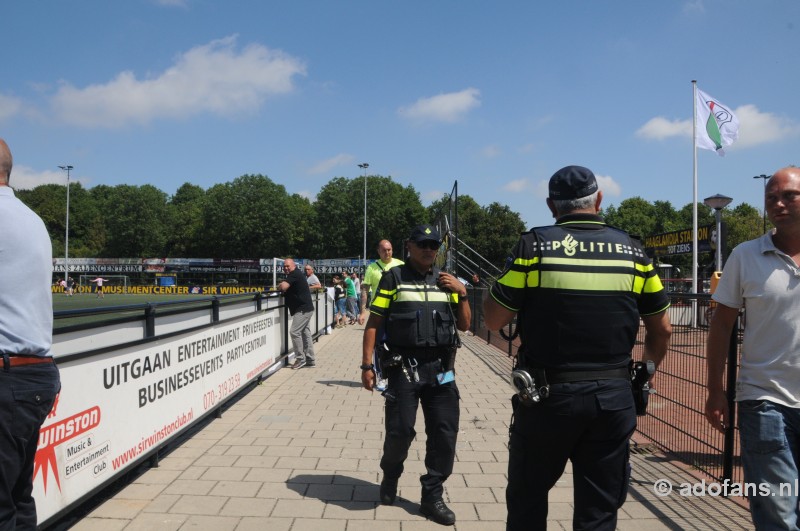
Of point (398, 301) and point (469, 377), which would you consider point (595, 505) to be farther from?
point (469, 377)

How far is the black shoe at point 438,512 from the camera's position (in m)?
3.79

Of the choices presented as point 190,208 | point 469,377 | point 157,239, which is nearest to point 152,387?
point 469,377

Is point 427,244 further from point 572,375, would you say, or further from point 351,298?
point 351,298

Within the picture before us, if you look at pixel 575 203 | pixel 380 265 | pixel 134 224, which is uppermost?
pixel 134 224

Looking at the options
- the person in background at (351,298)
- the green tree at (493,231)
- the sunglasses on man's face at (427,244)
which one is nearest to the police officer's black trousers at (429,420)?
the sunglasses on man's face at (427,244)

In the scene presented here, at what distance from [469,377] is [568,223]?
7288mm

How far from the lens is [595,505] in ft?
8.12

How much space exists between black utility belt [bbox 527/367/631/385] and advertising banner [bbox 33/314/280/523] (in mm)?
2681

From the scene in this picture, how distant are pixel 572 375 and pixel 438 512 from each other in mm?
1839

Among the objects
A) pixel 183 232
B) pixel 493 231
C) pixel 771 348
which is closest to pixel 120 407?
pixel 771 348

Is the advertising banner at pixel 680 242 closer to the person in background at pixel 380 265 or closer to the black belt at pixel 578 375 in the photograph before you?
the person in background at pixel 380 265

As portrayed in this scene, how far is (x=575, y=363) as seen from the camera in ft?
8.07

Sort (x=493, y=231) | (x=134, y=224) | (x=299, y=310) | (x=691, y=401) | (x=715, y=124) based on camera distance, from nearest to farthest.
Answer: (x=691, y=401) → (x=299, y=310) → (x=715, y=124) → (x=493, y=231) → (x=134, y=224)

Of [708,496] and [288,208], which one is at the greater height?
[288,208]
